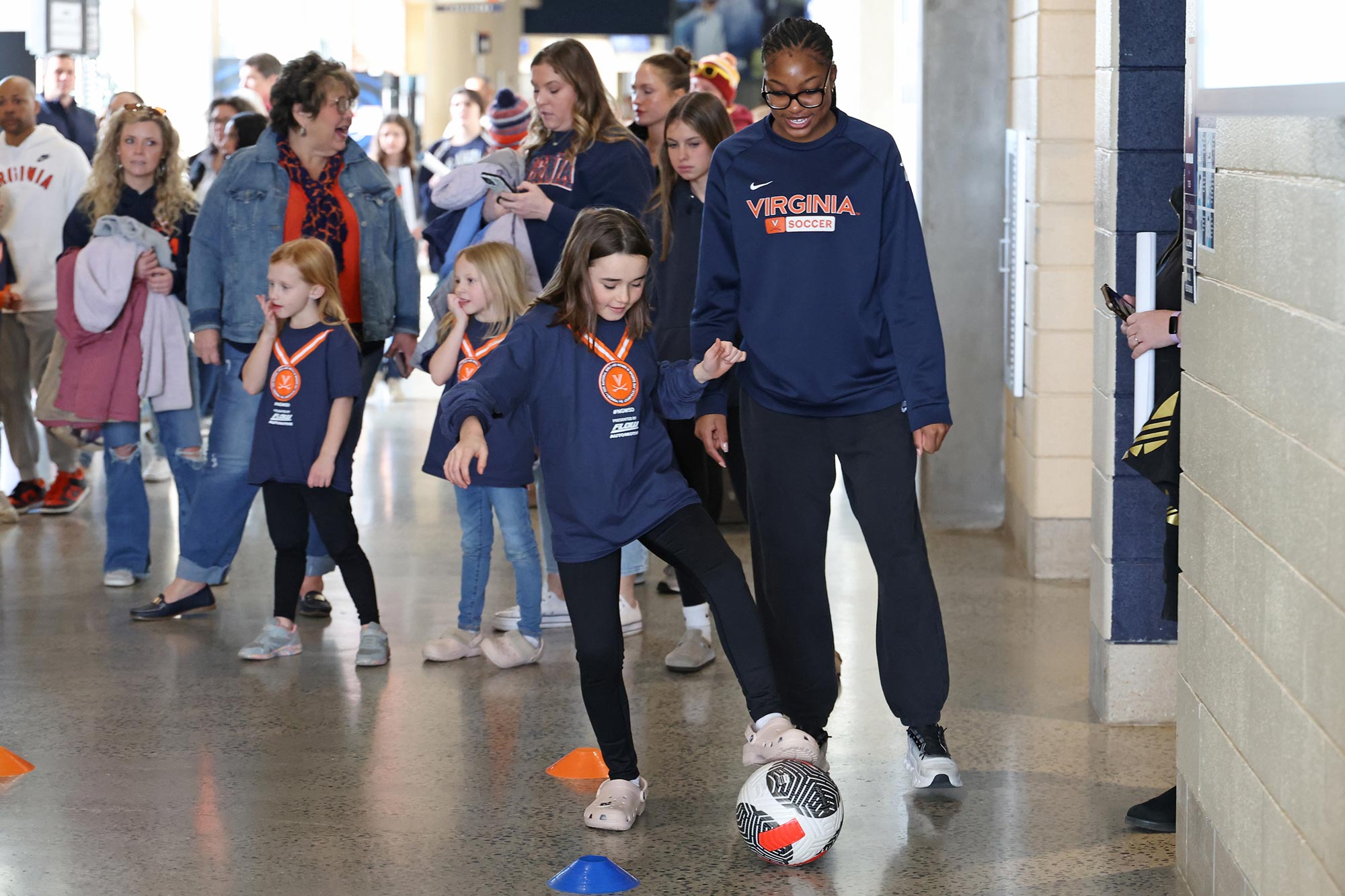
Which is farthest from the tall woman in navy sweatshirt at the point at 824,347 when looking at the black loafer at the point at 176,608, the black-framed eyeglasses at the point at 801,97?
the black loafer at the point at 176,608

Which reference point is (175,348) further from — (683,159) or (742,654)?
(742,654)

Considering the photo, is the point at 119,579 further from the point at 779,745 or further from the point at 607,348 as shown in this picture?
the point at 779,745

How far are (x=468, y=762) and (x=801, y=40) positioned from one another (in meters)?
1.85

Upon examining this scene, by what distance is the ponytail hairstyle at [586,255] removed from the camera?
3.43m

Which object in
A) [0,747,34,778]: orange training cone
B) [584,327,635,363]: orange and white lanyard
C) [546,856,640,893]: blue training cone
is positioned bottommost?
[546,856,640,893]: blue training cone

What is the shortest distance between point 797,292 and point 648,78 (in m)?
1.94

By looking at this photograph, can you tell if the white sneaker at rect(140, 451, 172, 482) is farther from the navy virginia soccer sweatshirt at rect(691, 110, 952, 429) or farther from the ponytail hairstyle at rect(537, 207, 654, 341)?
the navy virginia soccer sweatshirt at rect(691, 110, 952, 429)

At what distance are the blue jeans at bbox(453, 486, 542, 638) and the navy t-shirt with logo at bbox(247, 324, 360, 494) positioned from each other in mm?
377

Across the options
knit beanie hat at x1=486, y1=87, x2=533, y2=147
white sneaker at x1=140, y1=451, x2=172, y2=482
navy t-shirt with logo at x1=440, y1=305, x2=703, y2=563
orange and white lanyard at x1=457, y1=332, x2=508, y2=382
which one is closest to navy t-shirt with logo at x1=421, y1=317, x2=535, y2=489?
orange and white lanyard at x1=457, y1=332, x2=508, y2=382

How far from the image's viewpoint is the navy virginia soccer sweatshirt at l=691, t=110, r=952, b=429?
3486mm

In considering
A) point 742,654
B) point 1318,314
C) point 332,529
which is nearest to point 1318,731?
point 1318,314

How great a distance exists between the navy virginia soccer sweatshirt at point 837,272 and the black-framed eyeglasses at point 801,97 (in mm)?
88

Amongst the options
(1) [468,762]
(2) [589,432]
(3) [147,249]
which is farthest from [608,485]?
(3) [147,249]

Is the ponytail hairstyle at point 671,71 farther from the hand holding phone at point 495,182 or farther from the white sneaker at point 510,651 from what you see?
the white sneaker at point 510,651
